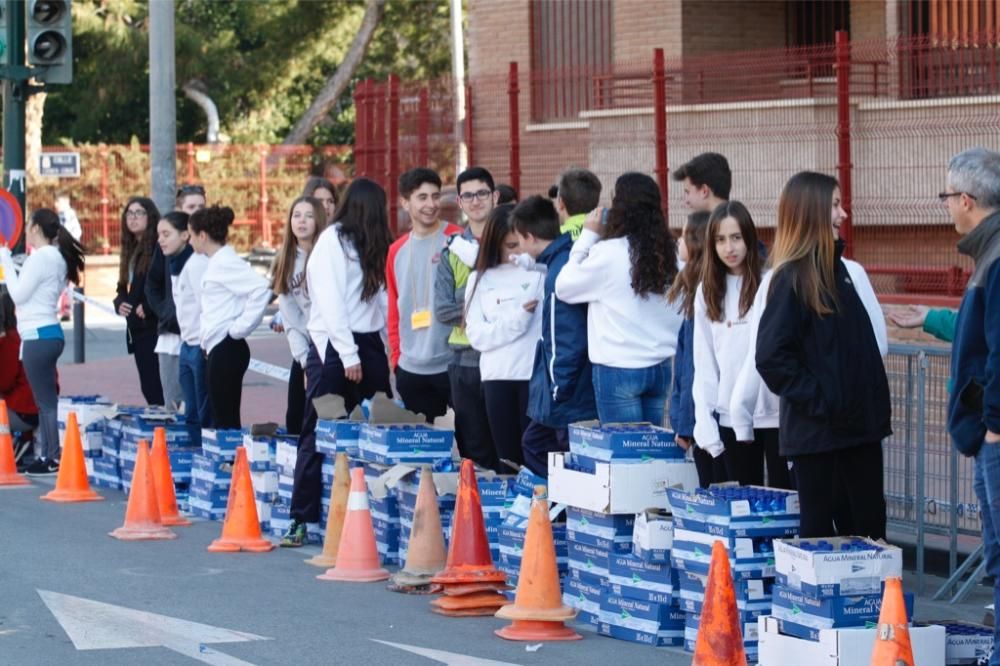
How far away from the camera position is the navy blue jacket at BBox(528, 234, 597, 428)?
8.67 m

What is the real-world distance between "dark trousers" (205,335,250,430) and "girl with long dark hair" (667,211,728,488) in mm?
4109

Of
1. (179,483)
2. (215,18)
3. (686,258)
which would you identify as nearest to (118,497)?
(179,483)

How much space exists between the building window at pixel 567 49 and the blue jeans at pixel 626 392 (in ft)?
46.4

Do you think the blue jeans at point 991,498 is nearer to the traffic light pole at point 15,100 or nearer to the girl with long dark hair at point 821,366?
the girl with long dark hair at point 821,366

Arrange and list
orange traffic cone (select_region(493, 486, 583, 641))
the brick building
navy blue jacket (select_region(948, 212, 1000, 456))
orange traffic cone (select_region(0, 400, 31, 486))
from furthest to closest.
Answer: the brick building
orange traffic cone (select_region(0, 400, 31, 486))
orange traffic cone (select_region(493, 486, 583, 641))
navy blue jacket (select_region(948, 212, 1000, 456))

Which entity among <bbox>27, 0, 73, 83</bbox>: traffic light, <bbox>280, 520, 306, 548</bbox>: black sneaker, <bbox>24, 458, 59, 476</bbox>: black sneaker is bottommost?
<bbox>280, 520, 306, 548</bbox>: black sneaker

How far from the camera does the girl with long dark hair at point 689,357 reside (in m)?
7.99

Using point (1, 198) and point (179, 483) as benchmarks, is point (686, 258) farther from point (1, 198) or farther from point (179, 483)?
point (1, 198)

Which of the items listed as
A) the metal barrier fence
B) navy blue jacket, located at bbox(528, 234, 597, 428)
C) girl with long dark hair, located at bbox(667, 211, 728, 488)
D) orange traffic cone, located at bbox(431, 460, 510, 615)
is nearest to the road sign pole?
navy blue jacket, located at bbox(528, 234, 597, 428)

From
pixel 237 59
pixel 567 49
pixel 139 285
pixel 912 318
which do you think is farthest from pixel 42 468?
pixel 237 59

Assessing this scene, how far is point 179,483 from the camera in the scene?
39.8 ft

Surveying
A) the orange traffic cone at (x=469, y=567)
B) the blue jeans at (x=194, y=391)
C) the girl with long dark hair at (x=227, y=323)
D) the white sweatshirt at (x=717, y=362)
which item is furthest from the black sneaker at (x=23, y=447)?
the white sweatshirt at (x=717, y=362)

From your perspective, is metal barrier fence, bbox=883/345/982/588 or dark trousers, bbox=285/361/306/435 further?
dark trousers, bbox=285/361/306/435

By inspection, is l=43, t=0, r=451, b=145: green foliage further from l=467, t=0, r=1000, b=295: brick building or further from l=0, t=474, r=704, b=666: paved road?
l=0, t=474, r=704, b=666: paved road
